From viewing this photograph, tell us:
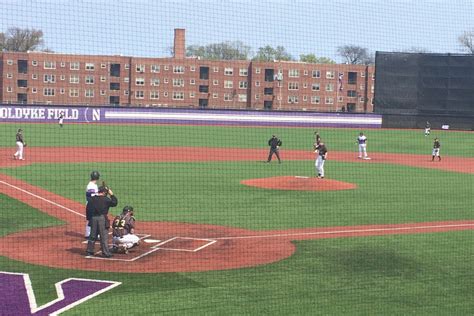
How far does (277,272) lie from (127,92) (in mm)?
56439

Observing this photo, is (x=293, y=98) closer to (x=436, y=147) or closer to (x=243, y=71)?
(x=243, y=71)

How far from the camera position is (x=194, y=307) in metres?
9.29

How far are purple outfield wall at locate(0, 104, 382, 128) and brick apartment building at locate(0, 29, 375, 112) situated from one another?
2.98 meters

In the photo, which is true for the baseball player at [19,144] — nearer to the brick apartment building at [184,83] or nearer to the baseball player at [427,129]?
the brick apartment building at [184,83]

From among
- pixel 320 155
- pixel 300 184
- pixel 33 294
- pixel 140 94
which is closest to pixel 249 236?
pixel 33 294

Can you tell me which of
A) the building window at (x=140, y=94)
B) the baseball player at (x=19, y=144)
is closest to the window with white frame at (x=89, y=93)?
the building window at (x=140, y=94)

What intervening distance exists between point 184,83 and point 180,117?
1490 centimetres

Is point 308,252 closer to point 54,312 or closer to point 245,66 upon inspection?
point 54,312

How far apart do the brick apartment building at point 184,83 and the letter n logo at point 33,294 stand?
40582 millimetres

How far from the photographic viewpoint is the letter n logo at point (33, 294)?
9148 millimetres

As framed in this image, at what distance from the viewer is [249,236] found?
14.5 m

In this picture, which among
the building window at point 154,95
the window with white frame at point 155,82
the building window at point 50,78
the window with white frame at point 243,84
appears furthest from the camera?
the window with white frame at point 243,84

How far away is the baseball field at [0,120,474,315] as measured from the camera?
9.90m

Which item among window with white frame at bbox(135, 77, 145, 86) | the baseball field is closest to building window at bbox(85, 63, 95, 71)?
window with white frame at bbox(135, 77, 145, 86)
